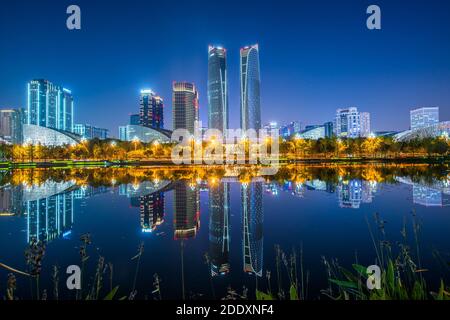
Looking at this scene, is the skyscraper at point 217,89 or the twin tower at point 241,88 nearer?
the twin tower at point 241,88

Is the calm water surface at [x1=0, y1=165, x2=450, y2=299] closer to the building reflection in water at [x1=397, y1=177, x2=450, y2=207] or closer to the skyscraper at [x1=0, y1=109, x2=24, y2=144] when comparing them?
the building reflection in water at [x1=397, y1=177, x2=450, y2=207]

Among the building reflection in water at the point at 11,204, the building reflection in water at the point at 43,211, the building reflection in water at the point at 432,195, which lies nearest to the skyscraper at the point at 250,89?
the building reflection in water at the point at 432,195

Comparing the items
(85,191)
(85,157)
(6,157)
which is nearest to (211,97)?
(85,157)

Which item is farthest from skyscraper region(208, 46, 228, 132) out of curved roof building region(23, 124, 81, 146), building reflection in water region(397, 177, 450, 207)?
building reflection in water region(397, 177, 450, 207)

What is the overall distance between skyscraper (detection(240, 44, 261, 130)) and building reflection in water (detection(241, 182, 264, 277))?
137309 millimetres

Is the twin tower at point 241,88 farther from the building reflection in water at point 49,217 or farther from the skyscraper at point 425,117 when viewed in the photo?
the building reflection in water at point 49,217

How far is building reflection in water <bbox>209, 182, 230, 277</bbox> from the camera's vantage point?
7.23m

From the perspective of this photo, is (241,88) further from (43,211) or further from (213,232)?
(213,232)

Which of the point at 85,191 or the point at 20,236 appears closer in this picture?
→ the point at 20,236

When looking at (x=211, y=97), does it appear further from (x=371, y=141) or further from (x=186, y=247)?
(x=186, y=247)

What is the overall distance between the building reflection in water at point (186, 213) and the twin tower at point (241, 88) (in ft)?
445

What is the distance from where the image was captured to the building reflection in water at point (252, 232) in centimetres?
718

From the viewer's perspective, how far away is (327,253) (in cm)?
770
